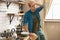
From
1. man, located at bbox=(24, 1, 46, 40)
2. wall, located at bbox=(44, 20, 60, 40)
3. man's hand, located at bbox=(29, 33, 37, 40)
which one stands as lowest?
wall, located at bbox=(44, 20, 60, 40)

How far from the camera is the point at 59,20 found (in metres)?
4.14

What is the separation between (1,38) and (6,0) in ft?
2.32

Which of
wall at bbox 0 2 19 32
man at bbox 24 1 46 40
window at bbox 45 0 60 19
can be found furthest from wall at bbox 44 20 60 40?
man at bbox 24 1 46 40

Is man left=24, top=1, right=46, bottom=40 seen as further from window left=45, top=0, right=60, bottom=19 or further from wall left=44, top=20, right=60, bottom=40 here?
window left=45, top=0, right=60, bottom=19

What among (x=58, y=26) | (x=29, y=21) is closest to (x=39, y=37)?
(x=29, y=21)

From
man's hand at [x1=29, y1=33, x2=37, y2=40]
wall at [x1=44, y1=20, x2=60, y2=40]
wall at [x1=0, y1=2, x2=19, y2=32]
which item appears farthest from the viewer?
wall at [x1=44, y1=20, x2=60, y2=40]

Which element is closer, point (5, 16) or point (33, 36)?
point (33, 36)

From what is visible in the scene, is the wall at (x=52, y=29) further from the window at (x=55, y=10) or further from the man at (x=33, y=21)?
the man at (x=33, y=21)

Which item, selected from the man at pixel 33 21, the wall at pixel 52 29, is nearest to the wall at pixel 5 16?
the man at pixel 33 21

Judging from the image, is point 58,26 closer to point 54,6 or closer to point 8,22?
point 54,6

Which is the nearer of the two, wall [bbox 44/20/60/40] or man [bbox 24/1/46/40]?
man [bbox 24/1/46/40]

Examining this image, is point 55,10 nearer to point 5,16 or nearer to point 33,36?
point 5,16

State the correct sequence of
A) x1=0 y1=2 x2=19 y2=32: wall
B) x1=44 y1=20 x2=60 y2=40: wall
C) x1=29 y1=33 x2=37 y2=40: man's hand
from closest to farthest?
1. x1=29 y1=33 x2=37 y2=40: man's hand
2. x1=0 y1=2 x2=19 y2=32: wall
3. x1=44 y1=20 x2=60 y2=40: wall

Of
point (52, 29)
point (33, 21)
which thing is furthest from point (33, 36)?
point (52, 29)
